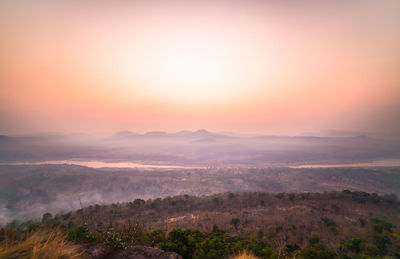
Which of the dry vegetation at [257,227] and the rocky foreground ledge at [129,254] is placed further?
the dry vegetation at [257,227]

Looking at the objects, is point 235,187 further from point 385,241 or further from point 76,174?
point 76,174

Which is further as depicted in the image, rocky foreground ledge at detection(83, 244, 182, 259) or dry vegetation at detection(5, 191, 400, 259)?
dry vegetation at detection(5, 191, 400, 259)

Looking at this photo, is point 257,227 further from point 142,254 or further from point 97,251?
point 97,251

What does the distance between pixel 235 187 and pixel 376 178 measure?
56.3 metres

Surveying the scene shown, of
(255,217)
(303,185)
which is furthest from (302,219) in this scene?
(303,185)

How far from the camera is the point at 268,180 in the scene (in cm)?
7562

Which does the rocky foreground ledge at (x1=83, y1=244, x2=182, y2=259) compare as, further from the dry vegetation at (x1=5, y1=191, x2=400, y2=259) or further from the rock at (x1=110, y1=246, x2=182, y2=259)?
the dry vegetation at (x1=5, y1=191, x2=400, y2=259)

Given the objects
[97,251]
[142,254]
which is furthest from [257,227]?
[97,251]

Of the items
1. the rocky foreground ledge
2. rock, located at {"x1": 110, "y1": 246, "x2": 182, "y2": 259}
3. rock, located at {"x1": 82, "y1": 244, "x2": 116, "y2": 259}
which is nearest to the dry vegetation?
rock, located at {"x1": 82, "y1": 244, "x2": 116, "y2": 259}

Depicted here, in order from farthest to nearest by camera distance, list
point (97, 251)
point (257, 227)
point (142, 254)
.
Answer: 1. point (257, 227)
2. point (97, 251)
3. point (142, 254)

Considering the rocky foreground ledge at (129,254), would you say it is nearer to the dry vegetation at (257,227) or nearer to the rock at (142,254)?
the rock at (142,254)

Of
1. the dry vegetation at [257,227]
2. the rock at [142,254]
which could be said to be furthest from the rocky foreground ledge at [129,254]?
the dry vegetation at [257,227]

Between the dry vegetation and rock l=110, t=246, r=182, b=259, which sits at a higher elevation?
rock l=110, t=246, r=182, b=259

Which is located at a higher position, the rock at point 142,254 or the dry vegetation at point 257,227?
the rock at point 142,254
